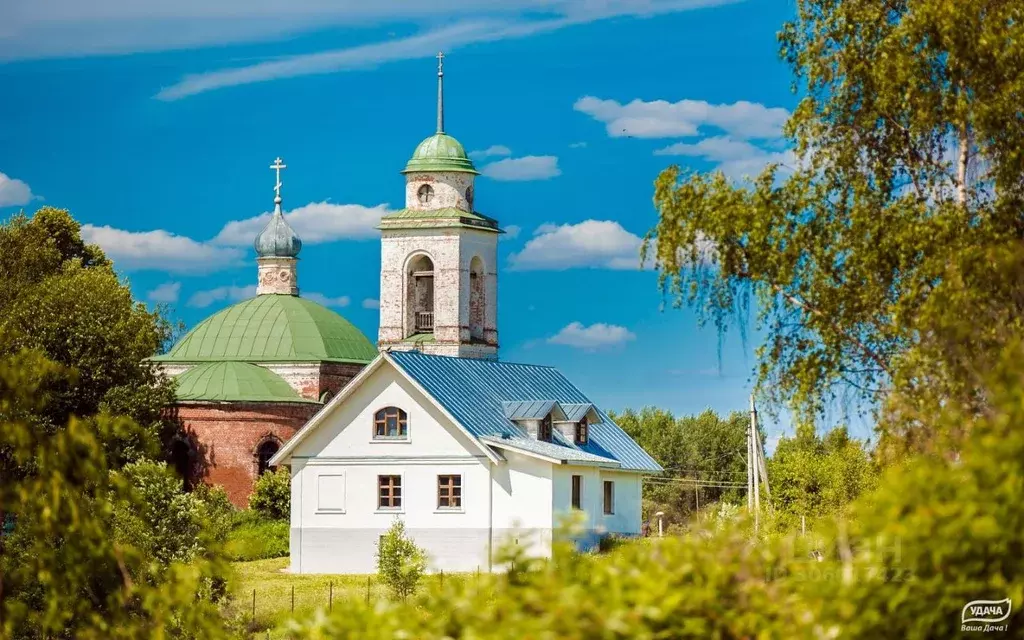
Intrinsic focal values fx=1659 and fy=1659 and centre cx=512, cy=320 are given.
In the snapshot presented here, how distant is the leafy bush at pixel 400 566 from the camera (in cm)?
3672

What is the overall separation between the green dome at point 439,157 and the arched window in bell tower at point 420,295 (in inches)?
144

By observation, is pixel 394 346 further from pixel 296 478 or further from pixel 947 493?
pixel 947 493

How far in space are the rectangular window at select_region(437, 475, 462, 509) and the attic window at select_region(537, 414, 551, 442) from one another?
122 inches

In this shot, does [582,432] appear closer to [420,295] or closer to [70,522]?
[420,295]

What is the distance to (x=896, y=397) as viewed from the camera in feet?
61.1

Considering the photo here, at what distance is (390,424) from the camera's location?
151 feet

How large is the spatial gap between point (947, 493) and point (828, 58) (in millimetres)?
13539

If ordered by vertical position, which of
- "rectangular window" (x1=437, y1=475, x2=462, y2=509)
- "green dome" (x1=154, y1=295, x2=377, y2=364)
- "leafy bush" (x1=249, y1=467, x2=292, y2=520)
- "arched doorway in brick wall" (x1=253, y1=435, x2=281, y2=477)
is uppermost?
"green dome" (x1=154, y1=295, x2=377, y2=364)

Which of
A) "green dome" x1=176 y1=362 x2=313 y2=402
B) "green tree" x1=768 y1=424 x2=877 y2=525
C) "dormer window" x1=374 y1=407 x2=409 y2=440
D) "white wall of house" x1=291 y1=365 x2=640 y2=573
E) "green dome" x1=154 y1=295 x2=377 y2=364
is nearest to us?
"white wall of house" x1=291 y1=365 x2=640 y2=573

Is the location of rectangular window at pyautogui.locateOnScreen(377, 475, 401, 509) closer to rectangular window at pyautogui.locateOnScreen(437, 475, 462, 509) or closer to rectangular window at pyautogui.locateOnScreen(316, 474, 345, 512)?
rectangular window at pyautogui.locateOnScreen(316, 474, 345, 512)

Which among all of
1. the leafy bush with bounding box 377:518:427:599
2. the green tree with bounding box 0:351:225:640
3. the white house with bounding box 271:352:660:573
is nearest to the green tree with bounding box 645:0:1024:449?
the green tree with bounding box 0:351:225:640

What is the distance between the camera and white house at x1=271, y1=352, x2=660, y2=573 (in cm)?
4472

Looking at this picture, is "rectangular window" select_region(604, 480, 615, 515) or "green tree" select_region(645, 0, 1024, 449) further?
"rectangular window" select_region(604, 480, 615, 515)

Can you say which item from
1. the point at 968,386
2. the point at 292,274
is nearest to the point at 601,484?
the point at 292,274
